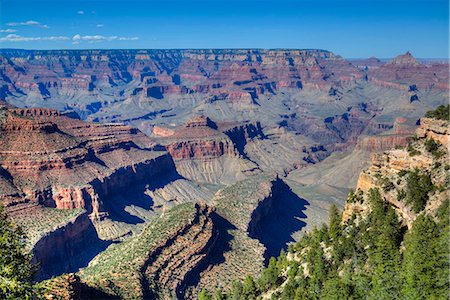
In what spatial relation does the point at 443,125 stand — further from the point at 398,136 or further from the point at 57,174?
the point at 398,136

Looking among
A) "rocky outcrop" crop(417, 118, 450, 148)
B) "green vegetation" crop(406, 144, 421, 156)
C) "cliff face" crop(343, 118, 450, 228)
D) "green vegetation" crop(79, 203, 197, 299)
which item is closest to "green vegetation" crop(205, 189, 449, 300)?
"cliff face" crop(343, 118, 450, 228)

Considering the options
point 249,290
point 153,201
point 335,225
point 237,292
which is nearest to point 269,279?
point 249,290

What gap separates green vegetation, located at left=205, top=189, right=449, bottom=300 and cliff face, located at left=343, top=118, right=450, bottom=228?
0.76 metres

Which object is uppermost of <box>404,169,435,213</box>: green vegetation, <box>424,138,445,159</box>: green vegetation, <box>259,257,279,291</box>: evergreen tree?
<box>424,138,445,159</box>: green vegetation

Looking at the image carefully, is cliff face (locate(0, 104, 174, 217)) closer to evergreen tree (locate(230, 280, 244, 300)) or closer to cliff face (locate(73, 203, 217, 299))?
cliff face (locate(73, 203, 217, 299))

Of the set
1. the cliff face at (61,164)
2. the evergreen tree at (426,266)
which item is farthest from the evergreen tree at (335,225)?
the cliff face at (61,164)

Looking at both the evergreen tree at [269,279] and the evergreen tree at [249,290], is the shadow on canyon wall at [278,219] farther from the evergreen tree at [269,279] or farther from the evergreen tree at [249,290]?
the evergreen tree at [269,279]

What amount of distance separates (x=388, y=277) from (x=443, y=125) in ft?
58.0

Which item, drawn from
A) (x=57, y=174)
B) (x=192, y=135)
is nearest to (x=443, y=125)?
(x=57, y=174)

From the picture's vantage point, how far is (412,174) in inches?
1635

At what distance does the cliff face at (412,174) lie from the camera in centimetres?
3844

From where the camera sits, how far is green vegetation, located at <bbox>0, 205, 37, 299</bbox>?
26234 millimetres

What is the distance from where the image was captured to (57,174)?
108m

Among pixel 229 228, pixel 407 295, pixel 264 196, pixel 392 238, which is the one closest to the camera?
pixel 407 295
